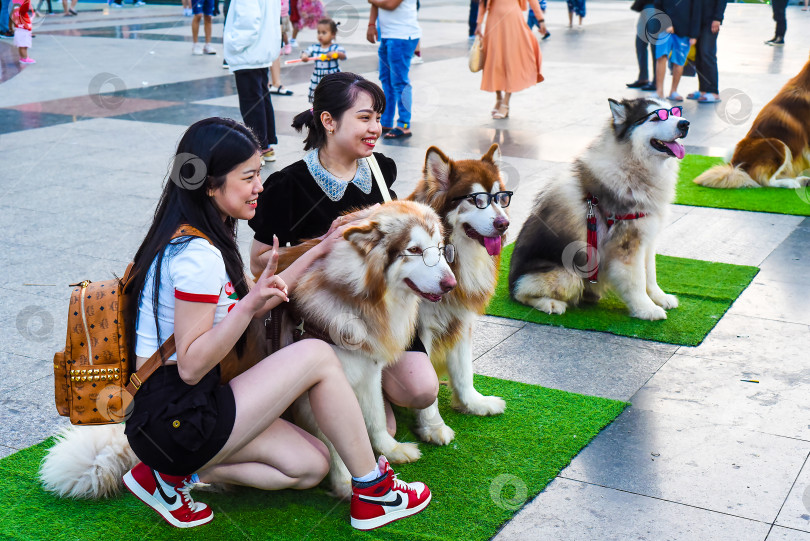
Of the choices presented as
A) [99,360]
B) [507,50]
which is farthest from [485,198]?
[507,50]

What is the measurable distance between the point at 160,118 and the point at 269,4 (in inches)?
128

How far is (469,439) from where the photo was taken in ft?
12.5

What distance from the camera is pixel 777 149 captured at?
824 cm

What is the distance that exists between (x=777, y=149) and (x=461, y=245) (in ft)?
18.9

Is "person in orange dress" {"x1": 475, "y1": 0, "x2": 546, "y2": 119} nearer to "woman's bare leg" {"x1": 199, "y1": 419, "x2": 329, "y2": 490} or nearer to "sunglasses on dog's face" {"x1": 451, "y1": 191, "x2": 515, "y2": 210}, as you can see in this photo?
"sunglasses on dog's face" {"x1": 451, "y1": 191, "x2": 515, "y2": 210}

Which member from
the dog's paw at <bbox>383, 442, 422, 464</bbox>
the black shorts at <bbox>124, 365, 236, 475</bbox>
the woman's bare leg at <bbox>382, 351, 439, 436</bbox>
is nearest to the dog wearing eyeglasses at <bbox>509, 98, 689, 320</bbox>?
the woman's bare leg at <bbox>382, 351, 439, 436</bbox>

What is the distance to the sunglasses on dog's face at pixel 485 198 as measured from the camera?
3768 mm

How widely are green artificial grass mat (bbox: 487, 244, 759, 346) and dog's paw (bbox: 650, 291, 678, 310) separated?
41 mm

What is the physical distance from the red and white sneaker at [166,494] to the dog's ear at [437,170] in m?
1.75

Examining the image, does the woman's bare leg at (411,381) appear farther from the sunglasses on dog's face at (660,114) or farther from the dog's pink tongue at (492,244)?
the sunglasses on dog's face at (660,114)

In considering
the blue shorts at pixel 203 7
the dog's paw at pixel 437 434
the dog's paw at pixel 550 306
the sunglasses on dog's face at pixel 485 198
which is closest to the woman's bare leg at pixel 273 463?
the dog's paw at pixel 437 434

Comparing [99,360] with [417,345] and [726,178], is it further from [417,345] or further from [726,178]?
[726,178]

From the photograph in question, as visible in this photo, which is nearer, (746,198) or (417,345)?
(417,345)

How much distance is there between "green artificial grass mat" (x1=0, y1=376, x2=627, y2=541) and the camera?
10.1ft
